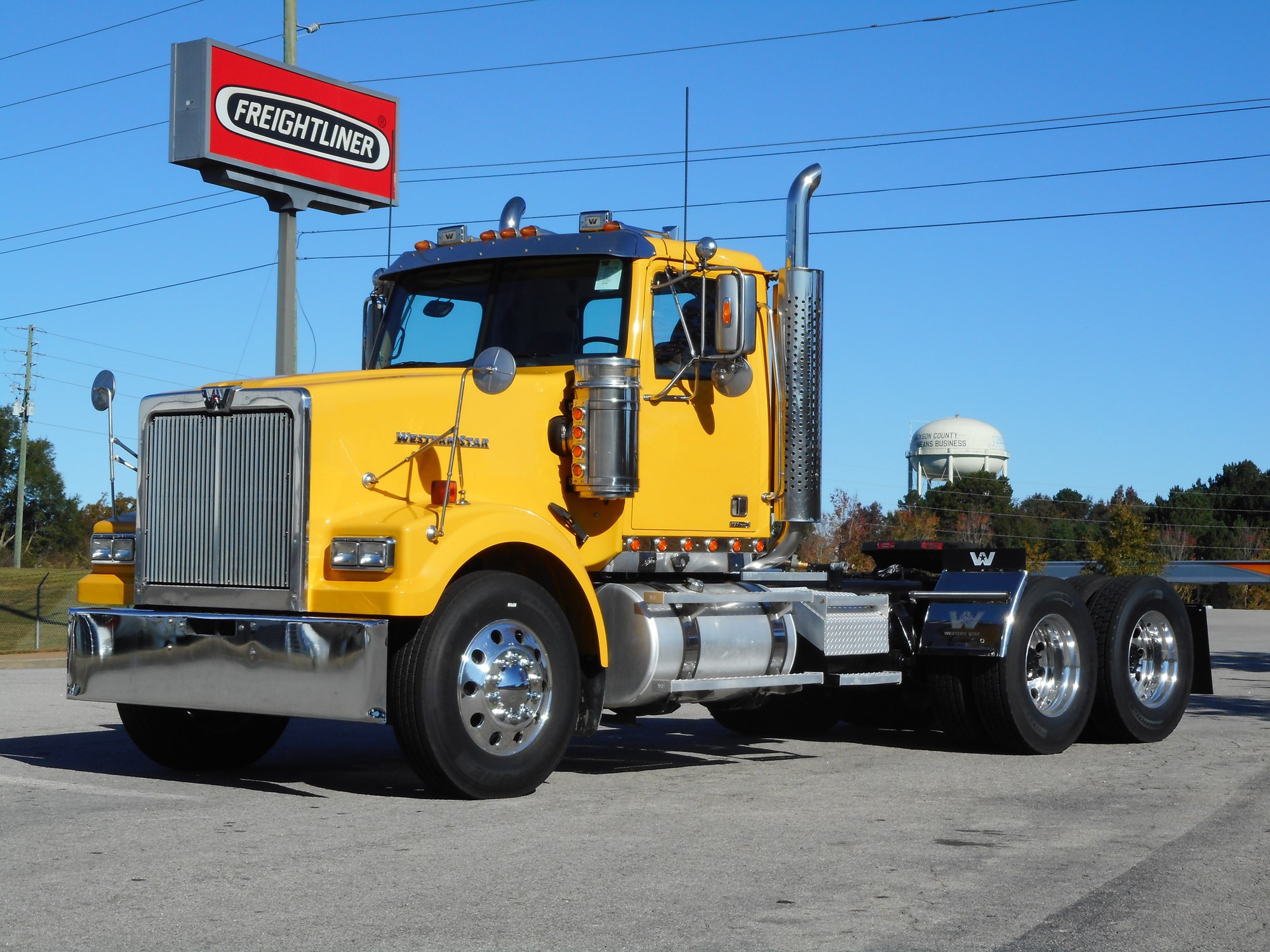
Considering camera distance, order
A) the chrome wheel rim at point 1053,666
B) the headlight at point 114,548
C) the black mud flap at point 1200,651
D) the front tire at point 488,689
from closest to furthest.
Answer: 1. the front tire at point 488,689
2. the headlight at point 114,548
3. the chrome wheel rim at point 1053,666
4. the black mud flap at point 1200,651

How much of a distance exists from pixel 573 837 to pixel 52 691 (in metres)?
10.0

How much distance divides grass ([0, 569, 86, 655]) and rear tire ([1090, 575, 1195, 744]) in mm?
16712

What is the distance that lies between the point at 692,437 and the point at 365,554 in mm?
2715

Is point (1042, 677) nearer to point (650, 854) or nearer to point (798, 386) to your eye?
point (798, 386)

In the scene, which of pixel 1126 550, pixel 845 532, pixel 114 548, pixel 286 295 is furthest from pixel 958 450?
pixel 114 548

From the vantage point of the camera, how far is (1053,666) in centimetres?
1112

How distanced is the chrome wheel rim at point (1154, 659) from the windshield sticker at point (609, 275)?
5062 millimetres

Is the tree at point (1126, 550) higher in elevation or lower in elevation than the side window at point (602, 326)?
lower

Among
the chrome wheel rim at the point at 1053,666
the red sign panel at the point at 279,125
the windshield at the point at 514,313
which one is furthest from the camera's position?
the red sign panel at the point at 279,125

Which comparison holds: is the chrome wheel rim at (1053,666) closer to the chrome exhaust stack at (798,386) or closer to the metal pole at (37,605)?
the chrome exhaust stack at (798,386)

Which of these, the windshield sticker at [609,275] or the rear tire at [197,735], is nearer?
the rear tire at [197,735]

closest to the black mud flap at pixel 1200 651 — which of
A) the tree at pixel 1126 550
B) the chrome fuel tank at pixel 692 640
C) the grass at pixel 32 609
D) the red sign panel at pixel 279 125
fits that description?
the chrome fuel tank at pixel 692 640

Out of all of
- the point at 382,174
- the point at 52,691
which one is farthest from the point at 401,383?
the point at 382,174

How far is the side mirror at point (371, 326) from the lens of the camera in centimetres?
1017
